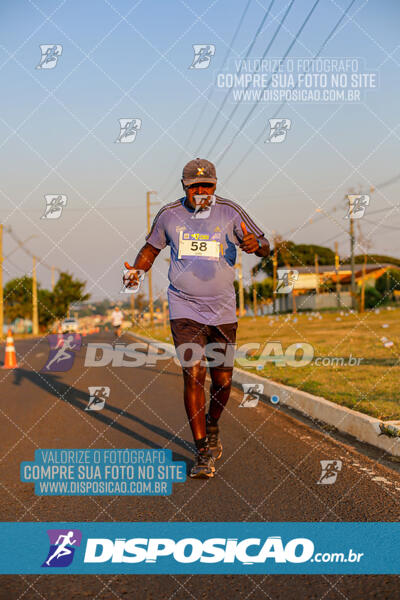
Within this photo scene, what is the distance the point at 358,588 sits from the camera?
2957mm

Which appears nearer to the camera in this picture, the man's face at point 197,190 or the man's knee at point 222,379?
the man's face at point 197,190

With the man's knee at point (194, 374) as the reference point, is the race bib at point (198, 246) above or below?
above

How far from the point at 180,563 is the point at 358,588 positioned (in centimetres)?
84

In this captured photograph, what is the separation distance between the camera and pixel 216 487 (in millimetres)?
4582

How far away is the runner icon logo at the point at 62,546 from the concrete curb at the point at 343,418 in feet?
9.96

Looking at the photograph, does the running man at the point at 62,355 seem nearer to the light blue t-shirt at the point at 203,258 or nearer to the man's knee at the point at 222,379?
the man's knee at the point at 222,379

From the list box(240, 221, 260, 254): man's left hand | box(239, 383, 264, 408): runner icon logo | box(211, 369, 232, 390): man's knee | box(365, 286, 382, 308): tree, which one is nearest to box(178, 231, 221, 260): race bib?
box(240, 221, 260, 254): man's left hand

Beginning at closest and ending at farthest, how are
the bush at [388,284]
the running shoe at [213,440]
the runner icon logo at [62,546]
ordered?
the runner icon logo at [62,546], the running shoe at [213,440], the bush at [388,284]

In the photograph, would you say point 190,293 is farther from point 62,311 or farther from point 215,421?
point 62,311

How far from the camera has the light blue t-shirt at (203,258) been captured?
16.3 feet

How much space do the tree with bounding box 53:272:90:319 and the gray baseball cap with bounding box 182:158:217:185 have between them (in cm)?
7776

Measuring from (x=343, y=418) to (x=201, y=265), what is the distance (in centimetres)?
273

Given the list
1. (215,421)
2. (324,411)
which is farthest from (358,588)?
(324,411)

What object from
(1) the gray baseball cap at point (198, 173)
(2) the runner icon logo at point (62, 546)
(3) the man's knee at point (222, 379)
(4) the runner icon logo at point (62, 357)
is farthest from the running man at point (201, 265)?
(4) the runner icon logo at point (62, 357)
